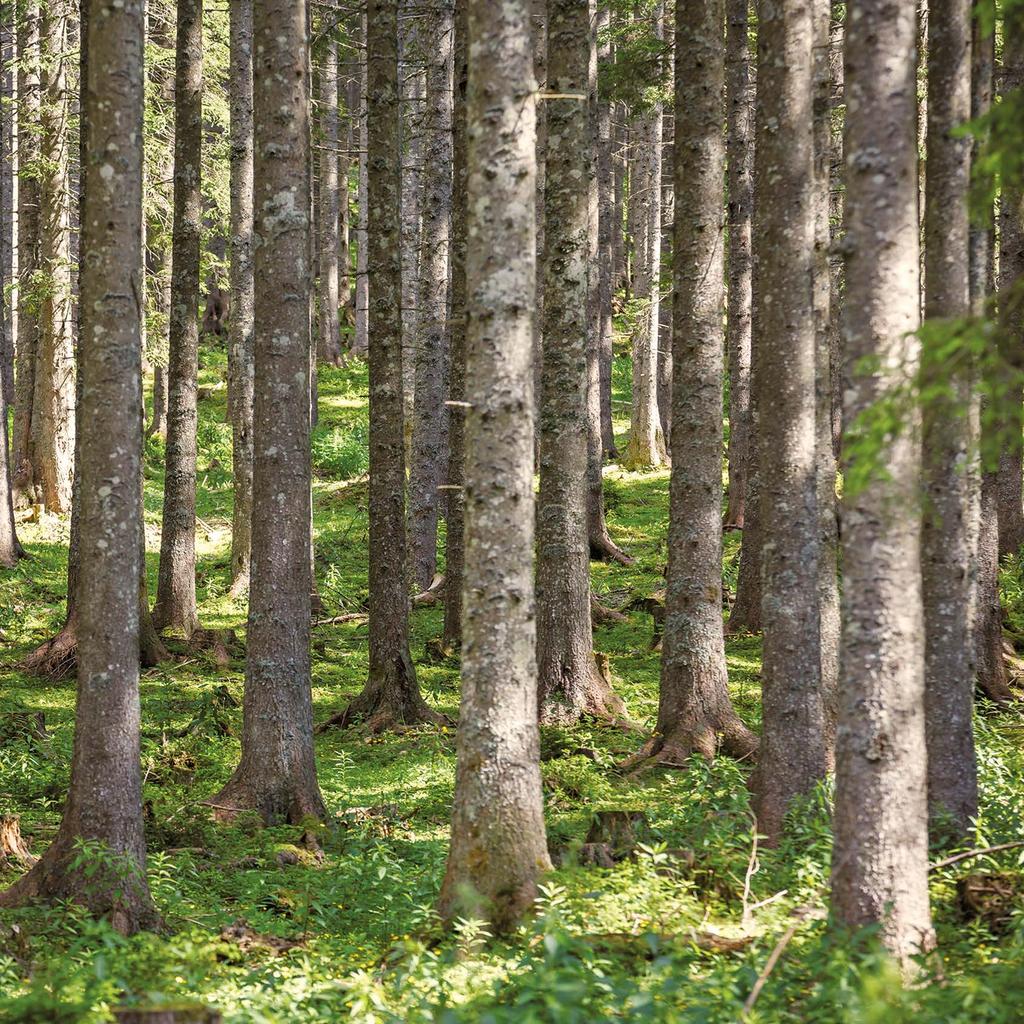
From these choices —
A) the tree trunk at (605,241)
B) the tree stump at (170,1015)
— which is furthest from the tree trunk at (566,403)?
the tree trunk at (605,241)

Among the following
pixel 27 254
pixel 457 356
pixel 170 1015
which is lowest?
pixel 170 1015

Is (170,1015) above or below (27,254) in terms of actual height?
below

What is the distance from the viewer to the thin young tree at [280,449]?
28.3 feet

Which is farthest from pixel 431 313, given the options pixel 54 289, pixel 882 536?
pixel 882 536

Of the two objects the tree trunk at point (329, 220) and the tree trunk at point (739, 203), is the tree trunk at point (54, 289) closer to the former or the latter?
the tree trunk at point (739, 203)

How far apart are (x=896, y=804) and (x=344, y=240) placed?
120ft

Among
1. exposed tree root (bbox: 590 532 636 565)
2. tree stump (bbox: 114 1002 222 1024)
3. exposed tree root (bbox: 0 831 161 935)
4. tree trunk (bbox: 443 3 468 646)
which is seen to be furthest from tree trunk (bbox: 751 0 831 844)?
exposed tree root (bbox: 590 532 636 565)

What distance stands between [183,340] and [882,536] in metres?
11.7

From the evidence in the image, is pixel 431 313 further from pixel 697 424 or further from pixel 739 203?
pixel 697 424

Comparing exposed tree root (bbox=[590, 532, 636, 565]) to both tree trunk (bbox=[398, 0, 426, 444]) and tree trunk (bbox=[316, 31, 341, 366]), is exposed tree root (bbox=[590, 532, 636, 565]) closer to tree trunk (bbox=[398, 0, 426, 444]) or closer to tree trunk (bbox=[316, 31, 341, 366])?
tree trunk (bbox=[398, 0, 426, 444])

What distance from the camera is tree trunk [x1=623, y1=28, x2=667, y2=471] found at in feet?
76.5

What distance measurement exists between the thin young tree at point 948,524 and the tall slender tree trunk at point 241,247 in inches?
424

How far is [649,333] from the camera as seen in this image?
23297mm

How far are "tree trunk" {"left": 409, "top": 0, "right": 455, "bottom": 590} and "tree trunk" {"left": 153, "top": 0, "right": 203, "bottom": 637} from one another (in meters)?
3.74
